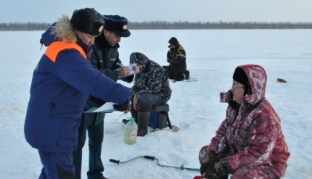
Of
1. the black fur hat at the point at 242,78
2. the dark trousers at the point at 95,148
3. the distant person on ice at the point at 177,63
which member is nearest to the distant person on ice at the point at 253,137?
the black fur hat at the point at 242,78

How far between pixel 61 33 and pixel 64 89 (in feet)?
1.16

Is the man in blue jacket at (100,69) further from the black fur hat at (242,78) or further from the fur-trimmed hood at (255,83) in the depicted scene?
the fur-trimmed hood at (255,83)

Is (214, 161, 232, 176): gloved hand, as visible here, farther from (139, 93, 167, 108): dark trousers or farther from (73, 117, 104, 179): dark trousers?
(139, 93, 167, 108): dark trousers

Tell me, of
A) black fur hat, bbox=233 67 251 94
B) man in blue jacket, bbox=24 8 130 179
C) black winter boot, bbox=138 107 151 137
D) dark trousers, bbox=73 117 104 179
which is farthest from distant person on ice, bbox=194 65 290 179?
black winter boot, bbox=138 107 151 137

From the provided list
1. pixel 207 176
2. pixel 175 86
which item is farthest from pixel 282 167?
pixel 175 86

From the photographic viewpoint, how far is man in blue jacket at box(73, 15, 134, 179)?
3125 millimetres

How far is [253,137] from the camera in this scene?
8.16 feet

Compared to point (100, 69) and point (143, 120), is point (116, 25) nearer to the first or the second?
point (100, 69)

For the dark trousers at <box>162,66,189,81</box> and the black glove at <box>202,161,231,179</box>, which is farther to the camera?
the dark trousers at <box>162,66,189,81</box>

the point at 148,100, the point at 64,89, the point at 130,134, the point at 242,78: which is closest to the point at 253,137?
the point at 242,78

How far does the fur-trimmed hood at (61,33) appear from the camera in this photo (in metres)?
2.16

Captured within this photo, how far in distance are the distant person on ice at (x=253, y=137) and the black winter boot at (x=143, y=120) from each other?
89.0 inches

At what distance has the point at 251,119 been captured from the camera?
2559mm

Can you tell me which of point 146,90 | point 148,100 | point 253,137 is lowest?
point 148,100
